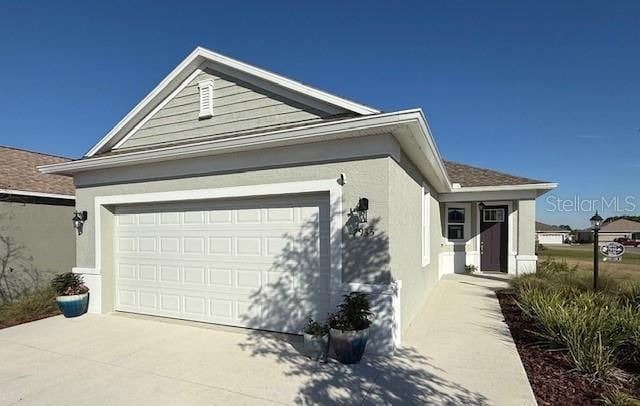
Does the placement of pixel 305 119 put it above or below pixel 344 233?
above

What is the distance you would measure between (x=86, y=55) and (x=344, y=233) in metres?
9.65

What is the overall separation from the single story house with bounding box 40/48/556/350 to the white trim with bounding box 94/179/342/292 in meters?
0.02

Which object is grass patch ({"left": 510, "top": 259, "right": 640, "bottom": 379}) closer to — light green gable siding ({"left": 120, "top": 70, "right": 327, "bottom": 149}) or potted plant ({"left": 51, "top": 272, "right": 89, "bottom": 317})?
light green gable siding ({"left": 120, "top": 70, "right": 327, "bottom": 149})

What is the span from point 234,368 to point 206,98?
535 cm

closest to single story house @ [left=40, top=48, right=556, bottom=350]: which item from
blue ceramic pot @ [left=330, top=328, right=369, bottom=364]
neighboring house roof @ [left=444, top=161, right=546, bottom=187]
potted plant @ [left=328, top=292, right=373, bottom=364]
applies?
potted plant @ [left=328, top=292, right=373, bottom=364]

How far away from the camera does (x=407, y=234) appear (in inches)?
249

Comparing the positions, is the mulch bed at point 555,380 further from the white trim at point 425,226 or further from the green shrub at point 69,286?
the green shrub at point 69,286

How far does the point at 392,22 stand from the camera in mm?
8594

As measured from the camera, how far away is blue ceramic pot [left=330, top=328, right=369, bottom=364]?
4.43 metres

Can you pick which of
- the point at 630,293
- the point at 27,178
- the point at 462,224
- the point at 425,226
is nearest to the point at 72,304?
the point at 27,178

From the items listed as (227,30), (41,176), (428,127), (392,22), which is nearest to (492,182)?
(392,22)

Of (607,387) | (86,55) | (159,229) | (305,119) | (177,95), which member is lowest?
(607,387)

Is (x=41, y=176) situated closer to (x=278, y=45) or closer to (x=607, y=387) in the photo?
(x=278, y=45)

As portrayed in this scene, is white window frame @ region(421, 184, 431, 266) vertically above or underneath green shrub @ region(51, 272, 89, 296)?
above
